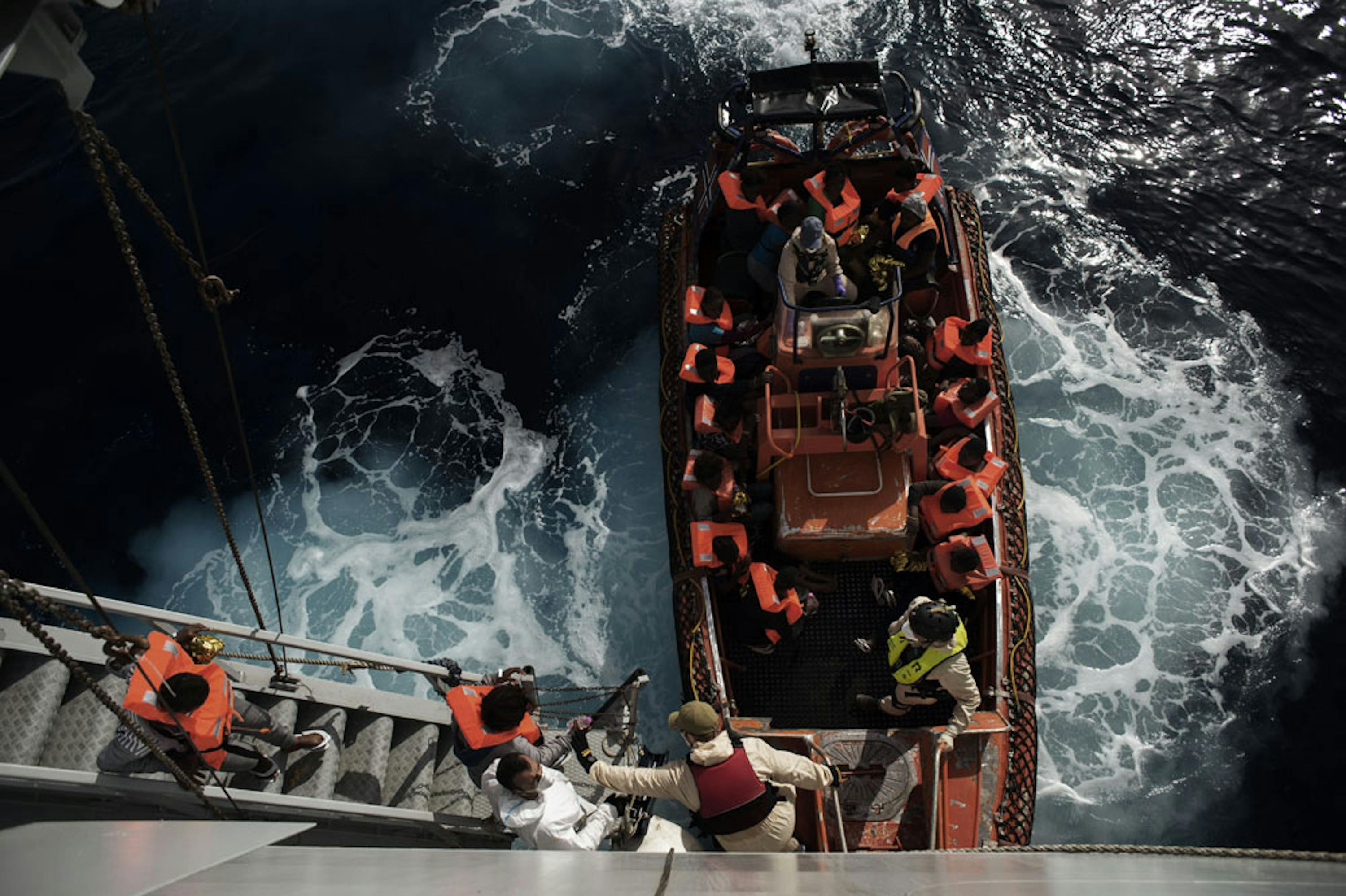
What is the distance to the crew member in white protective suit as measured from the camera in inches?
186

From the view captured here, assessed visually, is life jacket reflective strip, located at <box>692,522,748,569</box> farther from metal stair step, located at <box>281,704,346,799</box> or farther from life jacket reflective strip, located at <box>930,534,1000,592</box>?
metal stair step, located at <box>281,704,346,799</box>

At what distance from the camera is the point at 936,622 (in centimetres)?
611

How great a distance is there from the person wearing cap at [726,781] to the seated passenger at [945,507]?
2.63 meters

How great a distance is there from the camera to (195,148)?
12.0 m

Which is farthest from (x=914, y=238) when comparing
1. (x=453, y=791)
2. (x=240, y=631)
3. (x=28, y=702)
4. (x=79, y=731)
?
(x=28, y=702)

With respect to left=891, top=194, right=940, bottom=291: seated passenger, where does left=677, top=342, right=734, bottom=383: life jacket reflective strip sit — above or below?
below

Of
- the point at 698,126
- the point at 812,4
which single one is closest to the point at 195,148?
the point at 698,126

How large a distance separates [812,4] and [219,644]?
41.0 ft

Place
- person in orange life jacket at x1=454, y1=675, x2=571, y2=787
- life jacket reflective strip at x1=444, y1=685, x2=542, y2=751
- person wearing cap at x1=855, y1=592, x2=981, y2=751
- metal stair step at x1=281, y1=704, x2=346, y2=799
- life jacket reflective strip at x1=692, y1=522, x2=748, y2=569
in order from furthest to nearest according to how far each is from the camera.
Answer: life jacket reflective strip at x1=692, y1=522, x2=748, y2=569
person wearing cap at x1=855, y1=592, x2=981, y2=751
metal stair step at x1=281, y1=704, x2=346, y2=799
life jacket reflective strip at x1=444, y1=685, x2=542, y2=751
person in orange life jacket at x1=454, y1=675, x2=571, y2=787

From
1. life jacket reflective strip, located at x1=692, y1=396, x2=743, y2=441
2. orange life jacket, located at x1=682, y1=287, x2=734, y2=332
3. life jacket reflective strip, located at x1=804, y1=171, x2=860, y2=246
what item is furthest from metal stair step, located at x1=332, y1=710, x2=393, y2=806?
life jacket reflective strip, located at x1=804, y1=171, x2=860, y2=246

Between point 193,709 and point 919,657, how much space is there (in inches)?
189

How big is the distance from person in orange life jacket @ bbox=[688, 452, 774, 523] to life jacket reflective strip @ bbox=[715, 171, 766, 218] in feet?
9.74

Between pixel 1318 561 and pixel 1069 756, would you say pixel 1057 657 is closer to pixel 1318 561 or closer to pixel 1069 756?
pixel 1069 756

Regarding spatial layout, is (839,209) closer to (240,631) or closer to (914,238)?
(914,238)
